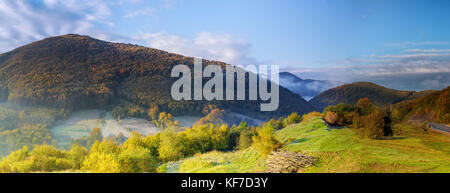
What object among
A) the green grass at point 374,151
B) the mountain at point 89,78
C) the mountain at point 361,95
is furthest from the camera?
the mountain at point 361,95

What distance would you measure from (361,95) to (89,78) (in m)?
21.7

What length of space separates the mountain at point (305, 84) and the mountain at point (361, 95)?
1231 mm

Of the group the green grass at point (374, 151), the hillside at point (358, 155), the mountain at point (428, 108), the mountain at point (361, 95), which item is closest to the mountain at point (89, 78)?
the mountain at point (361, 95)

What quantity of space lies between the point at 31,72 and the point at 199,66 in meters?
14.2

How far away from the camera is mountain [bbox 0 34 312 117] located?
567 inches

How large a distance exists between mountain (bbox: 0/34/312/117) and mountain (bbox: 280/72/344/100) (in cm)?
438

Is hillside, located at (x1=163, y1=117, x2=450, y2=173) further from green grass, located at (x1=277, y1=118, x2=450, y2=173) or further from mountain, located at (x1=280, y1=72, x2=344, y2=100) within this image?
mountain, located at (x1=280, y1=72, x2=344, y2=100)

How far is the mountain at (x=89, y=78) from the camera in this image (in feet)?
47.3

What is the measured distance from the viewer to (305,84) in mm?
17750

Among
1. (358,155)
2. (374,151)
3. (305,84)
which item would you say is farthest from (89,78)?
(374,151)

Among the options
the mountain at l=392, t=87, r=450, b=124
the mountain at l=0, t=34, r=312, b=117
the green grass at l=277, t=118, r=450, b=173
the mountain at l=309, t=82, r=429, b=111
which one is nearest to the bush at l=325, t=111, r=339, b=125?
the green grass at l=277, t=118, r=450, b=173

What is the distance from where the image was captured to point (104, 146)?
26.8ft

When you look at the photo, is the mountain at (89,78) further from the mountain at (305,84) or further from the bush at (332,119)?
the bush at (332,119)
